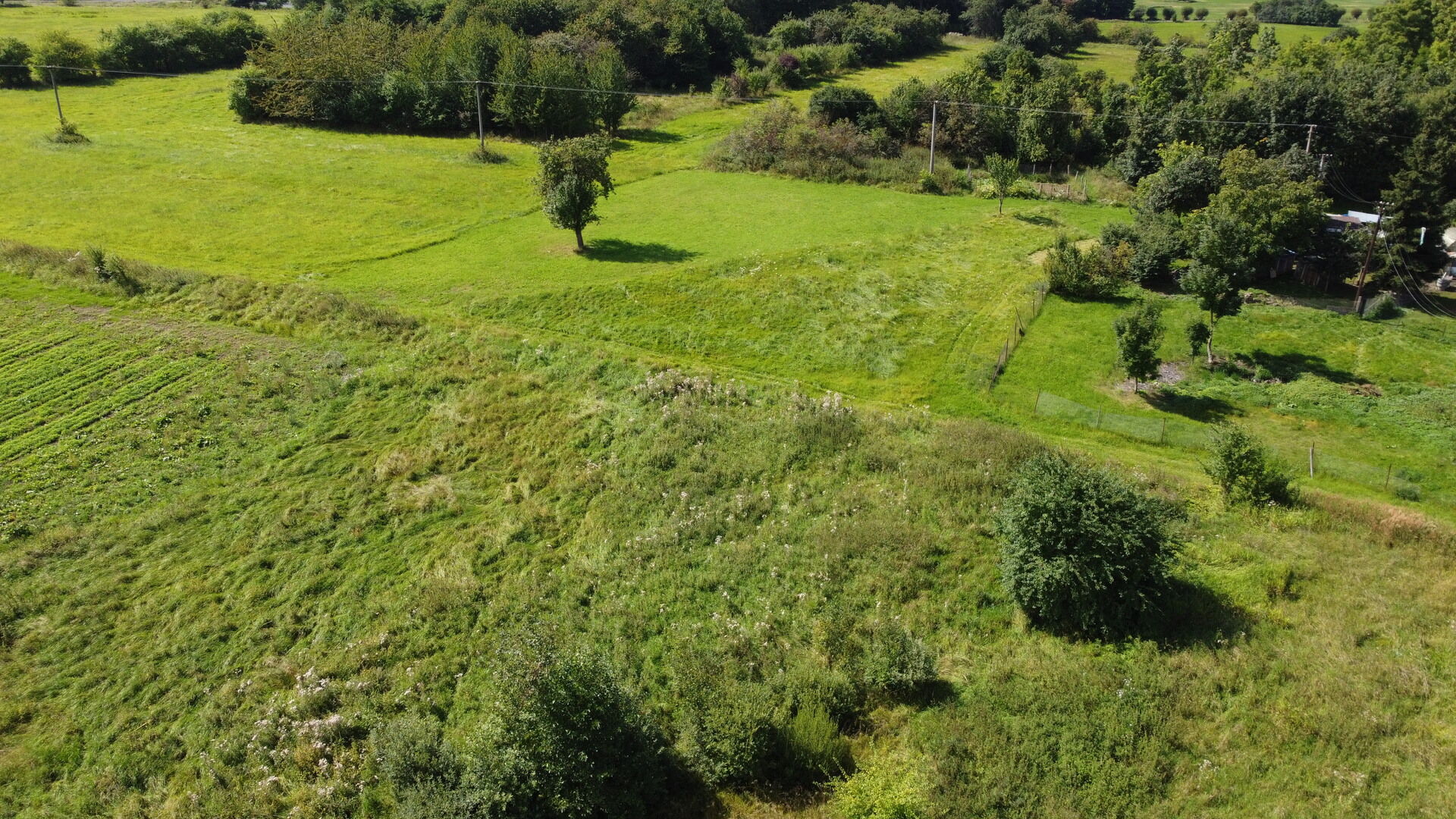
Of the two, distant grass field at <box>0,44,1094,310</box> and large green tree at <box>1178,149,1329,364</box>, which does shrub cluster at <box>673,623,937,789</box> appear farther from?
distant grass field at <box>0,44,1094,310</box>

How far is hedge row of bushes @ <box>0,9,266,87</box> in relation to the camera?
69750 mm

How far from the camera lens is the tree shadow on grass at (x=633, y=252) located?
40.0m

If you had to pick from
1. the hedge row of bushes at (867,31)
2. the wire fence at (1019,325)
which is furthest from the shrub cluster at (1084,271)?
the hedge row of bushes at (867,31)

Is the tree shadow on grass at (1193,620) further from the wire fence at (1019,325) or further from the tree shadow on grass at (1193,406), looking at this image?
the wire fence at (1019,325)

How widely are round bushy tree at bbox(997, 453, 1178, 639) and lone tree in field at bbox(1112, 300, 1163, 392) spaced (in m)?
10.5

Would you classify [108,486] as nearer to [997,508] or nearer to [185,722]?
[185,722]

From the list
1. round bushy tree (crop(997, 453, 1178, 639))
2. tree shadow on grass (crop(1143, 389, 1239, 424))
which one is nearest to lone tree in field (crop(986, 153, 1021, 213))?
tree shadow on grass (crop(1143, 389, 1239, 424))

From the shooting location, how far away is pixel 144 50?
75.4m

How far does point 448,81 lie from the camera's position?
206ft

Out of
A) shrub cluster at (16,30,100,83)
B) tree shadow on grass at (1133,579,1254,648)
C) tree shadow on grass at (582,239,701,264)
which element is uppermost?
shrub cluster at (16,30,100,83)

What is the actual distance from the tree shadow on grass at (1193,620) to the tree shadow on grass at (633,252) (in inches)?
1071

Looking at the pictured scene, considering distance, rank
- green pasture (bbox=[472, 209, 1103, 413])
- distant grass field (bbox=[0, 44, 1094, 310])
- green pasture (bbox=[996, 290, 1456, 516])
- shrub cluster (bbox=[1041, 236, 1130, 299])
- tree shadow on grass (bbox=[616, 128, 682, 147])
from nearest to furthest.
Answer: green pasture (bbox=[996, 290, 1456, 516]), green pasture (bbox=[472, 209, 1103, 413]), shrub cluster (bbox=[1041, 236, 1130, 299]), distant grass field (bbox=[0, 44, 1094, 310]), tree shadow on grass (bbox=[616, 128, 682, 147])

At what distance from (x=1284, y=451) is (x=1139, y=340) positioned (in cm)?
551

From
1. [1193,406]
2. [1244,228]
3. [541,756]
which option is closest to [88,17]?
[541,756]
